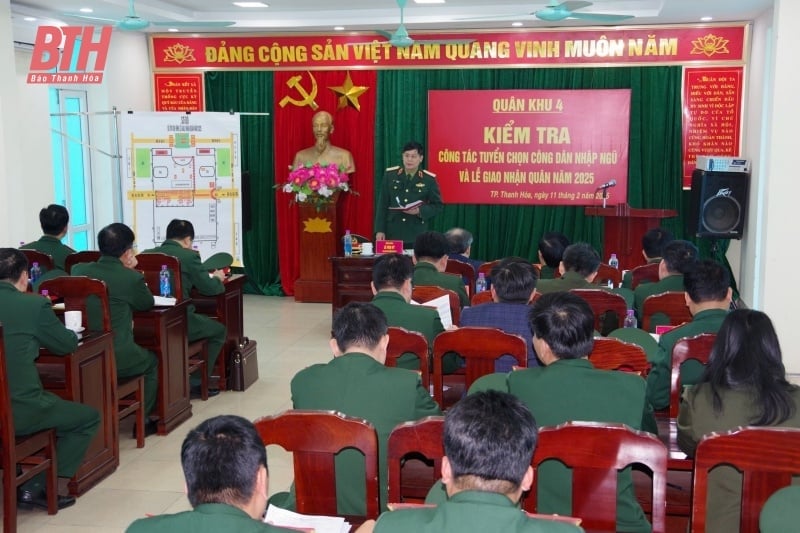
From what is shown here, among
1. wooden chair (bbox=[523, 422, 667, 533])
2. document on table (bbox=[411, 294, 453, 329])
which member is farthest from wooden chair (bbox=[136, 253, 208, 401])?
wooden chair (bbox=[523, 422, 667, 533])

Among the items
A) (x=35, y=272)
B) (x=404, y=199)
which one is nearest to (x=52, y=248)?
(x=35, y=272)

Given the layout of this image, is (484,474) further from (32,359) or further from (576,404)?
(32,359)

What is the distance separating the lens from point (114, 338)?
4.94 metres

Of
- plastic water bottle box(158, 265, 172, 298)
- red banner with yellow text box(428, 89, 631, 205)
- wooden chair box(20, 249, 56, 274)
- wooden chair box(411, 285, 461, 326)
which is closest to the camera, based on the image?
wooden chair box(411, 285, 461, 326)

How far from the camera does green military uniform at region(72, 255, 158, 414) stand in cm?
496

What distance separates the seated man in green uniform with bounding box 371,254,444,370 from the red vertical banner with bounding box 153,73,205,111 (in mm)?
6104

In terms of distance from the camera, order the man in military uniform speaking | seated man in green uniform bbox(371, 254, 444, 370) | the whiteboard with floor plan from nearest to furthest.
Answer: seated man in green uniform bbox(371, 254, 444, 370) < the man in military uniform speaking < the whiteboard with floor plan

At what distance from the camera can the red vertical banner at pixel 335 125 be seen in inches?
376

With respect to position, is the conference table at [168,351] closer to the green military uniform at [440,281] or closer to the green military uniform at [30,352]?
the green military uniform at [30,352]

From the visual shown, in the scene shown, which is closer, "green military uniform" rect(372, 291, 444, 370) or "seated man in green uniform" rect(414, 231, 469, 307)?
"green military uniform" rect(372, 291, 444, 370)

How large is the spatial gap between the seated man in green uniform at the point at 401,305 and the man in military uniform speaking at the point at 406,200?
373cm

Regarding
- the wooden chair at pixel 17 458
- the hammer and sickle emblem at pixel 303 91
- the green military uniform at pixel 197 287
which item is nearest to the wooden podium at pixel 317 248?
the hammer and sickle emblem at pixel 303 91

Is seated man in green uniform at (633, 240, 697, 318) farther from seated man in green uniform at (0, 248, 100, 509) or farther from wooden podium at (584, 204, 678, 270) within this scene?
wooden podium at (584, 204, 678, 270)

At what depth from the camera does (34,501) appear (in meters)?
4.28
